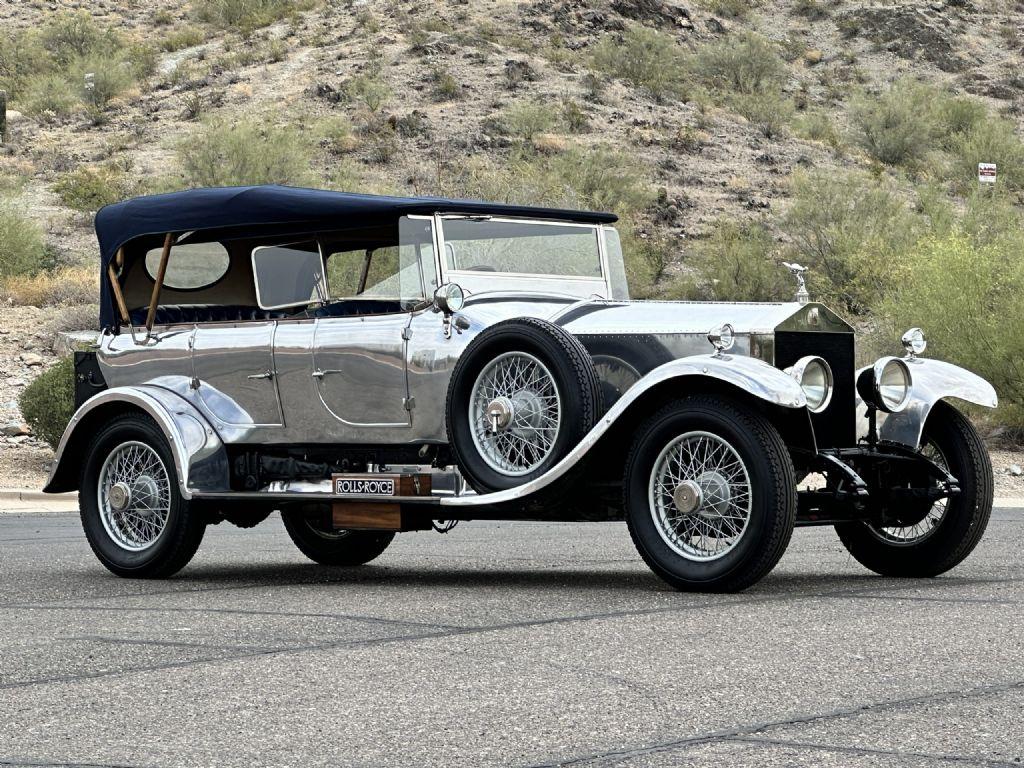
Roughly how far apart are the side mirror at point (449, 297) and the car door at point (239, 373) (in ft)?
4.57

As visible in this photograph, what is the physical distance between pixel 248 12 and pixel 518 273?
6248cm

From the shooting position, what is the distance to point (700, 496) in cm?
801

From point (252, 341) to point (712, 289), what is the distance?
29.6m

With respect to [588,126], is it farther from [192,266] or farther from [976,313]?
[192,266]

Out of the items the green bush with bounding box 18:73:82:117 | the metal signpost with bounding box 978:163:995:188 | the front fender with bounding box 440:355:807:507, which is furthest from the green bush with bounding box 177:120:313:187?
the front fender with bounding box 440:355:807:507

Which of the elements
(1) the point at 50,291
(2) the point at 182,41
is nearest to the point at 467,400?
(1) the point at 50,291

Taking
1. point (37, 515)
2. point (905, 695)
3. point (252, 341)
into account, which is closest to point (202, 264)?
point (252, 341)

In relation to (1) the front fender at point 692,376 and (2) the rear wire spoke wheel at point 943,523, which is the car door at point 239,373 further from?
(2) the rear wire spoke wheel at point 943,523

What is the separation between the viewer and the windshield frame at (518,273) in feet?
31.5

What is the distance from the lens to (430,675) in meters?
5.93

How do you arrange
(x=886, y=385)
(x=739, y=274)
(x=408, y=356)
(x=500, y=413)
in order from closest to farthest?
(x=500, y=413) → (x=886, y=385) → (x=408, y=356) → (x=739, y=274)

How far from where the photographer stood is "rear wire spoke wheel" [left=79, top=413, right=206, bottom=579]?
979 centimetres

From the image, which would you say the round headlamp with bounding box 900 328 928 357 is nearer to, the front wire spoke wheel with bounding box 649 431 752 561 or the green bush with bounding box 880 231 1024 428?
the front wire spoke wheel with bounding box 649 431 752 561

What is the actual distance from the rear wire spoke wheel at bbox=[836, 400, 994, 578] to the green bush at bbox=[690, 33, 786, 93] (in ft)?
184
